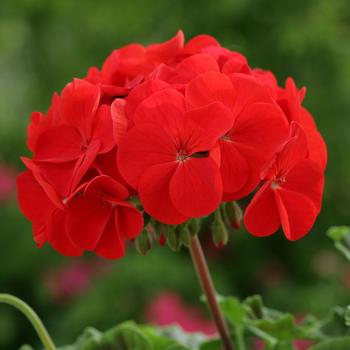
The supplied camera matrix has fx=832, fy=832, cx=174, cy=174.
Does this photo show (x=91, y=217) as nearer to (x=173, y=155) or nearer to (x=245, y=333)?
(x=173, y=155)

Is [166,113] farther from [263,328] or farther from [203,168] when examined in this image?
[263,328]

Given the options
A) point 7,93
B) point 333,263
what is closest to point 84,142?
point 333,263

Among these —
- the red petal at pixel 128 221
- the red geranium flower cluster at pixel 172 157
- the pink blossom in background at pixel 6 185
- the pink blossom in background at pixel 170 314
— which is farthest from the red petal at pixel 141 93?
the pink blossom in background at pixel 6 185

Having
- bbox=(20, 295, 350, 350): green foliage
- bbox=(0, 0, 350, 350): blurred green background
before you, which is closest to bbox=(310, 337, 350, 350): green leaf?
bbox=(20, 295, 350, 350): green foliage

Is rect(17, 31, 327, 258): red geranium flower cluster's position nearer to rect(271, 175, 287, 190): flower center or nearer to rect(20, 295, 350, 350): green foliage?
rect(271, 175, 287, 190): flower center

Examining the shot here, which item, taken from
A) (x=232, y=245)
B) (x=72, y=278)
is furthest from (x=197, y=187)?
(x=232, y=245)
